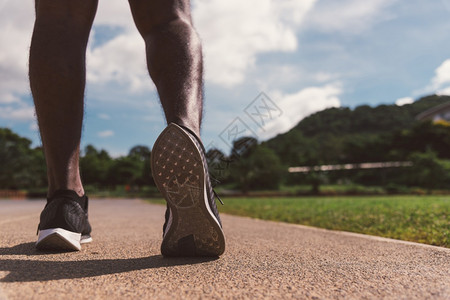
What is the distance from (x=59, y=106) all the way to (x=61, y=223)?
0.41 metres

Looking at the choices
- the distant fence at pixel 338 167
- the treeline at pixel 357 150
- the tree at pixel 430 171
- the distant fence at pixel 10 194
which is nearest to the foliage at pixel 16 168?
the distant fence at pixel 10 194

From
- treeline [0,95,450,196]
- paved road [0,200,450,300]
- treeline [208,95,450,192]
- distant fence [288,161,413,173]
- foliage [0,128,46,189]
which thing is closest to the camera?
paved road [0,200,450,300]

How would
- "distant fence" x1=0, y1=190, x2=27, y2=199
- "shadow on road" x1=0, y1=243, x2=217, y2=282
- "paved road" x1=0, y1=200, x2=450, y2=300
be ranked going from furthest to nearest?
"distant fence" x1=0, y1=190, x2=27, y2=199
"shadow on road" x1=0, y1=243, x2=217, y2=282
"paved road" x1=0, y1=200, x2=450, y2=300

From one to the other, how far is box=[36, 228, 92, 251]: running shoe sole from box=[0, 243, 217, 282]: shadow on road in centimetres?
4

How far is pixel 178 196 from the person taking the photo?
1093 mm

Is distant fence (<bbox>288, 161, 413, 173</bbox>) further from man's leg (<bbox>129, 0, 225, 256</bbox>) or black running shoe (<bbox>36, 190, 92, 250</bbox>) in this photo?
black running shoe (<bbox>36, 190, 92, 250</bbox>)

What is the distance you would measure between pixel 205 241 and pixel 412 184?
32631mm

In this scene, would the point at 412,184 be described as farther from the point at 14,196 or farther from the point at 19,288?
the point at 19,288

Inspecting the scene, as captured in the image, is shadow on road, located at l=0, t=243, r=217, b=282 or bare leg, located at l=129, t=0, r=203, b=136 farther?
bare leg, located at l=129, t=0, r=203, b=136

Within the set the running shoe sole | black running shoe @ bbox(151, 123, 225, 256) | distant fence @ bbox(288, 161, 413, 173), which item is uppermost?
distant fence @ bbox(288, 161, 413, 173)

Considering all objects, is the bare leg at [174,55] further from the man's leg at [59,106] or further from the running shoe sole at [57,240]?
the running shoe sole at [57,240]

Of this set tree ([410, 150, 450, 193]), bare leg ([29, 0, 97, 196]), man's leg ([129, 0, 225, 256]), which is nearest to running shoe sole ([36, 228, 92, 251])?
bare leg ([29, 0, 97, 196])

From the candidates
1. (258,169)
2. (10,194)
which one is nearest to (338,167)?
(258,169)

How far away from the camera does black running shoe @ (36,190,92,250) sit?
4.04ft
